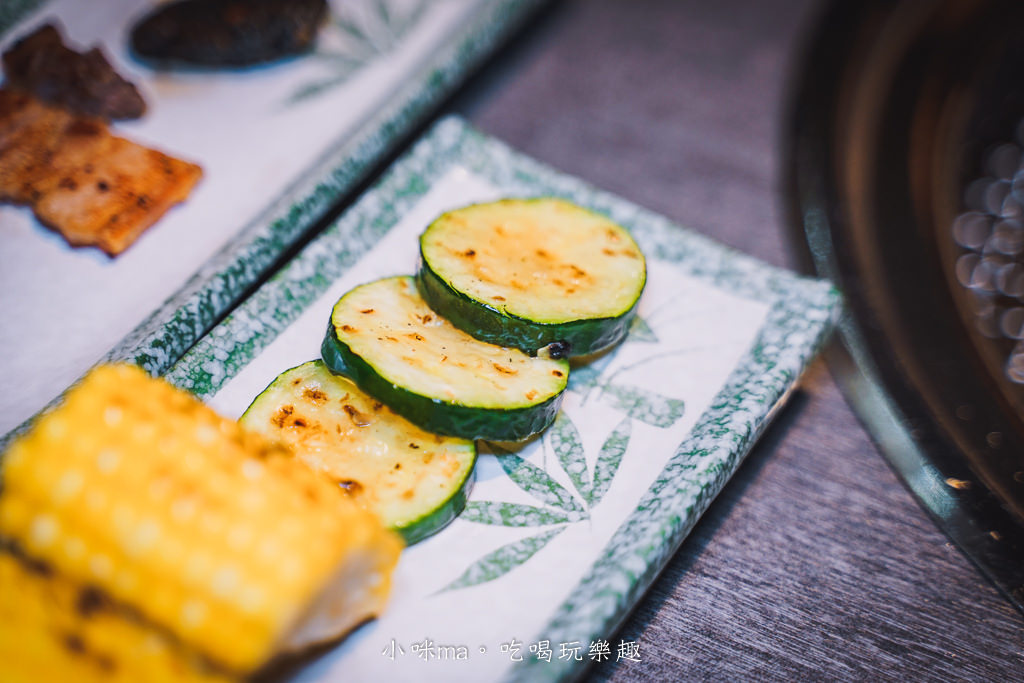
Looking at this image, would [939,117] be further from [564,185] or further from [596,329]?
[596,329]

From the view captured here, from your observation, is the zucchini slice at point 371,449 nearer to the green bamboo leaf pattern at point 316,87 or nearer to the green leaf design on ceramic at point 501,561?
the green leaf design on ceramic at point 501,561

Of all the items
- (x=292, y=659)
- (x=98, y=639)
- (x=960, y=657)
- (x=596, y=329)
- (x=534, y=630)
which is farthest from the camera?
(x=596, y=329)

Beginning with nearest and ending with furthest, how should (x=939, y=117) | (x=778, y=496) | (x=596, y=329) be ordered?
(x=596, y=329) < (x=778, y=496) < (x=939, y=117)

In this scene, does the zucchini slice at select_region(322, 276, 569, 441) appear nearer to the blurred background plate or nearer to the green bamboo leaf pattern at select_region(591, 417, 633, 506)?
the green bamboo leaf pattern at select_region(591, 417, 633, 506)

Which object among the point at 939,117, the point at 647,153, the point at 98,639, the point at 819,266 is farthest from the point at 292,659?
the point at 939,117

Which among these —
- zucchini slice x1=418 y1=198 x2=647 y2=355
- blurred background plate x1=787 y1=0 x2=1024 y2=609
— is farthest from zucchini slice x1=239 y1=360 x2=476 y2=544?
blurred background plate x1=787 y1=0 x2=1024 y2=609

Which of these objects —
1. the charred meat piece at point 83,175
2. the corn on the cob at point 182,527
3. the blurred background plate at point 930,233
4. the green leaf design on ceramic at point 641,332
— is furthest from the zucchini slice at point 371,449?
the blurred background plate at point 930,233

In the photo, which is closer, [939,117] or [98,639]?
[98,639]
